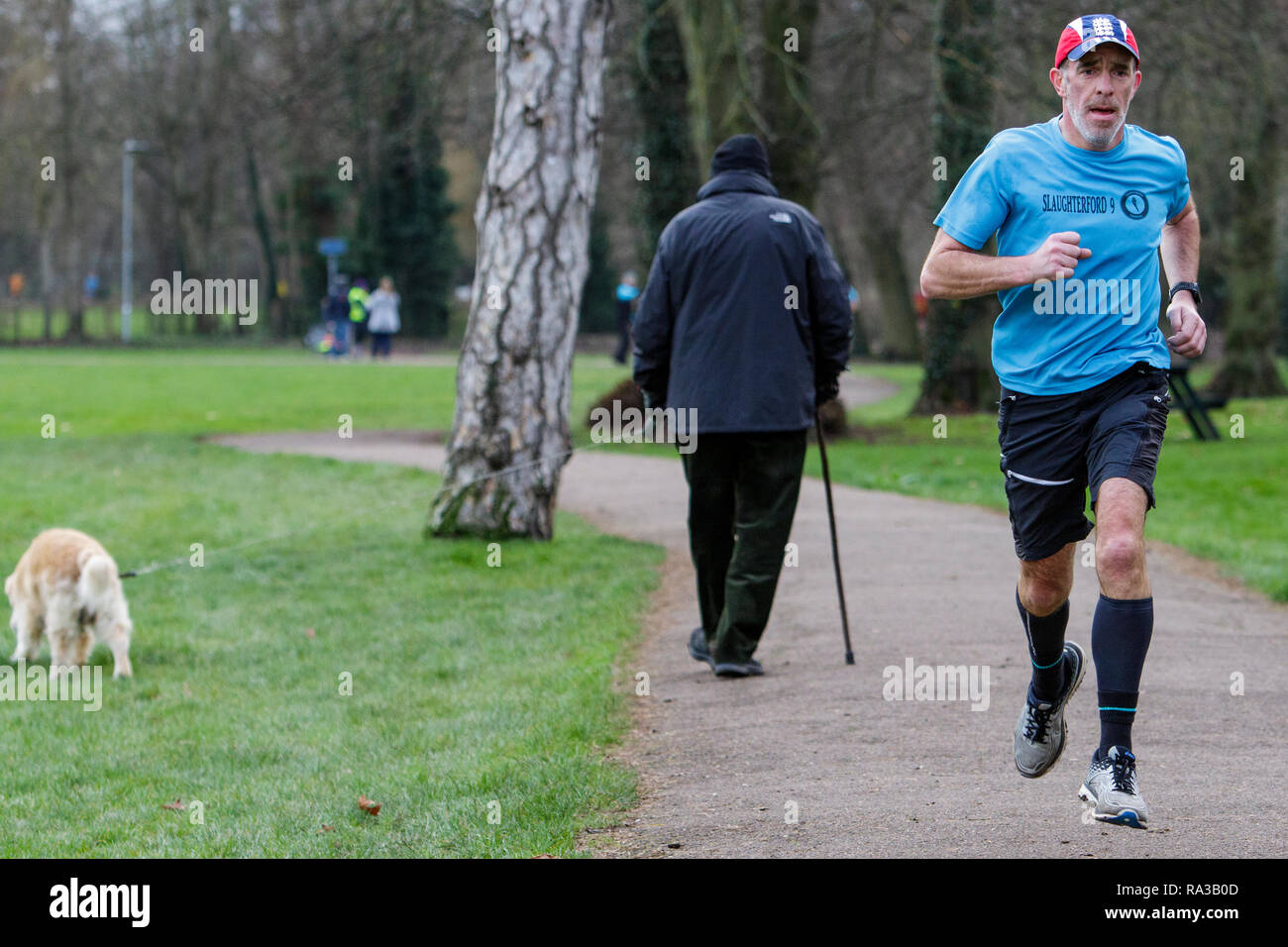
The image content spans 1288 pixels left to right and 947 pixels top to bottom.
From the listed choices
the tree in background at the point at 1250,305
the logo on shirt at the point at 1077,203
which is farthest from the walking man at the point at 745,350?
the tree in background at the point at 1250,305

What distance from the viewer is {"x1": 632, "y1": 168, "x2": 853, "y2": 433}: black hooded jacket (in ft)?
23.1

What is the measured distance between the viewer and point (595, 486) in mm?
16094

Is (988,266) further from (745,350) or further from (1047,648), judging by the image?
(745,350)

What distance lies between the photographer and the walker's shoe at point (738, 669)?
23.7 feet

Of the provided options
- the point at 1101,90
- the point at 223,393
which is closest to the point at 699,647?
the point at 1101,90

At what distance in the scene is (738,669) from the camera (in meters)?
7.23

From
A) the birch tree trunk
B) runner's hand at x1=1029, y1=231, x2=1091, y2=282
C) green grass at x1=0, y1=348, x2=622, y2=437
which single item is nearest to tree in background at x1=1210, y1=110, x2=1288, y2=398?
green grass at x1=0, y1=348, x2=622, y2=437

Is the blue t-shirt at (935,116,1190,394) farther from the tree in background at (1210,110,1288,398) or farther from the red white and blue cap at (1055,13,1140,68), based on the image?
the tree in background at (1210,110,1288,398)

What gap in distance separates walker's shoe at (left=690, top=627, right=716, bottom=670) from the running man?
2.77 metres

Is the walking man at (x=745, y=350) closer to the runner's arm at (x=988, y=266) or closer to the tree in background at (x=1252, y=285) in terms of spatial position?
the runner's arm at (x=988, y=266)

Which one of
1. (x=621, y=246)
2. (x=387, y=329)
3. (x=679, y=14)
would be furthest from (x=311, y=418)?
(x=621, y=246)

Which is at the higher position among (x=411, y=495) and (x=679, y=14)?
(x=679, y=14)
